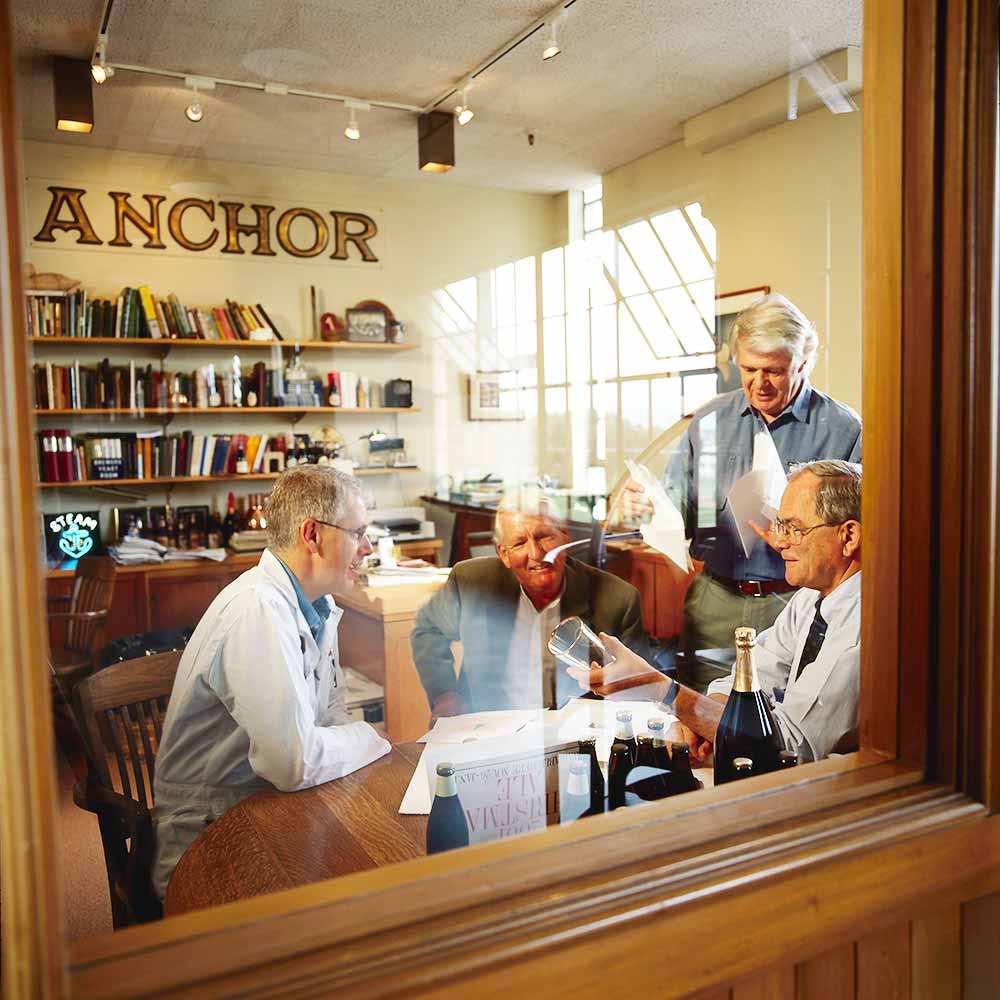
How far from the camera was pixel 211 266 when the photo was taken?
1.60m

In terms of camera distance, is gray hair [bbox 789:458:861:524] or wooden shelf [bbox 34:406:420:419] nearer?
wooden shelf [bbox 34:406:420:419]

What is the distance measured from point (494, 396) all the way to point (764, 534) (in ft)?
2.13

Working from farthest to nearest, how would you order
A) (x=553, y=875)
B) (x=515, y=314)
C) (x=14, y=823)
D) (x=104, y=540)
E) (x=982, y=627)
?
1. (x=515, y=314)
2. (x=104, y=540)
3. (x=982, y=627)
4. (x=553, y=875)
5. (x=14, y=823)

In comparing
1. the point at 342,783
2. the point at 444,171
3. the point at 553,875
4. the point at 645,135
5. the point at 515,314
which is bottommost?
the point at 342,783

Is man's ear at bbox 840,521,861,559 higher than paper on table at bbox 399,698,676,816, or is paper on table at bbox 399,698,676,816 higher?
man's ear at bbox 840,521,861,559

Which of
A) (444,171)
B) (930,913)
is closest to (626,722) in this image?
(930,913)

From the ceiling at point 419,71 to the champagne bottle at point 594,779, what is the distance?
3.52 ft

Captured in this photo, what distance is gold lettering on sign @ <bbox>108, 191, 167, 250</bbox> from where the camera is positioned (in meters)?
1.47

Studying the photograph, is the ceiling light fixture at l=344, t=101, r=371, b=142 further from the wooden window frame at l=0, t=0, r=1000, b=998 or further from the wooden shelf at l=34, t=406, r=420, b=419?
the wooden window frame at l=0, t=0, r=1000, b=998

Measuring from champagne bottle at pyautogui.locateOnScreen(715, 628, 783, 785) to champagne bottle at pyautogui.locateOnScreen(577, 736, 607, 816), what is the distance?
175 mm

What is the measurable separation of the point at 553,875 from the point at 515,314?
4.70 feet

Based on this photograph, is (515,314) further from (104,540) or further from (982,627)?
(982,627)

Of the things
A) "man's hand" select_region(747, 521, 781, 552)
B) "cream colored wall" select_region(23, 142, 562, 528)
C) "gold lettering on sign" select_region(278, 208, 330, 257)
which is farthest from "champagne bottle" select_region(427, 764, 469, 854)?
"gold lettering on sign" select_region(278, 208, 330, 257)

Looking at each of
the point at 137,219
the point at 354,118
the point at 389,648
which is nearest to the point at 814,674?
the point at 389,648
